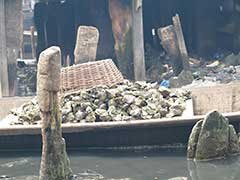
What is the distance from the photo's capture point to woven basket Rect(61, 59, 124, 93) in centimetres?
973

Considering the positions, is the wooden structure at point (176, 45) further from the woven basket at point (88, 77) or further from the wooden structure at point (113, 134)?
the wooden structure at point (113, 134)

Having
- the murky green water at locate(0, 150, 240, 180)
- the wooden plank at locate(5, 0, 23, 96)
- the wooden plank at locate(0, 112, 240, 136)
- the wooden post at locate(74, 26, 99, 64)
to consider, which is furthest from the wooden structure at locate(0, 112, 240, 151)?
the wooden plank at locate(5, 0, 23, 96)

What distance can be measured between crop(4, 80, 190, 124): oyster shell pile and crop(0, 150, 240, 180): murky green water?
518 mm

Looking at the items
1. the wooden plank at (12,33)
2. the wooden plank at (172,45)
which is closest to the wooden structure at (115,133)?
the wooden plank at (12,33)

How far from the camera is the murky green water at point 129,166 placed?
285 inches

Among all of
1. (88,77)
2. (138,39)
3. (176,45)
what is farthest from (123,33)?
(88,77)

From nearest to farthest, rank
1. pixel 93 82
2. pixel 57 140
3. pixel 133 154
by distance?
pixel 57 140
pixel 133 154
pixel 93 82

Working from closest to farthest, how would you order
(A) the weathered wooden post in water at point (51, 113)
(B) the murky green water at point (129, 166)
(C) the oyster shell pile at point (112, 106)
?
(A) the weathered wooden post in water at point (51, 113) < (B) the murky green water at point (129, 166) < (C) the oyster shell pile at point (112, 106)

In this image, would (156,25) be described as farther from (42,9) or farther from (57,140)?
(57,140)

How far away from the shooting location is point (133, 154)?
27.3ft

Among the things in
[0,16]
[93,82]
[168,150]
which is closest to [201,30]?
[0,16]

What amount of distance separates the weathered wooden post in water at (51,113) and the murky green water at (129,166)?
745 mm

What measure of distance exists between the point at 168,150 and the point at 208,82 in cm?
495

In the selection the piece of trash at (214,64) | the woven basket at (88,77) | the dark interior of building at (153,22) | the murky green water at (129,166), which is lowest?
the murky green water at (129,166)
